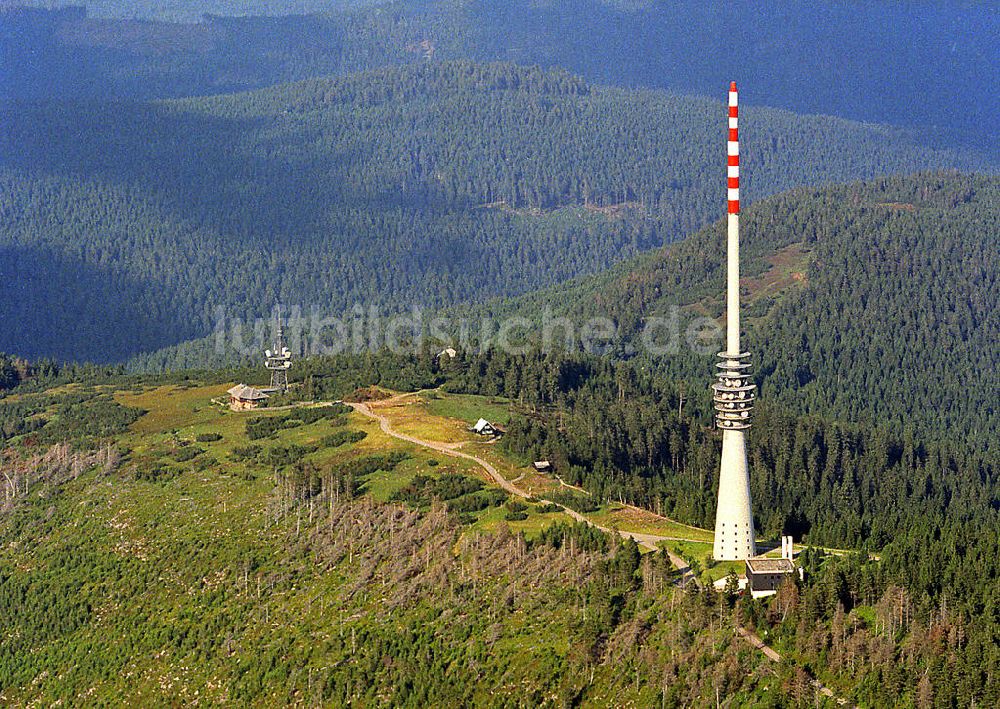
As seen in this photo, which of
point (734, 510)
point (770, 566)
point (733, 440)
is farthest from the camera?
point (733, 440)

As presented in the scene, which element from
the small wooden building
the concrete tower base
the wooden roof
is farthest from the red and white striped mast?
the small wooden building

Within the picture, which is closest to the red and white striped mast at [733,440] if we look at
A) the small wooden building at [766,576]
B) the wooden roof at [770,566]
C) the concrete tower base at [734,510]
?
the concrete tower base at [734,510]

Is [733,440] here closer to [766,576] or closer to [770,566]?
[770,566]

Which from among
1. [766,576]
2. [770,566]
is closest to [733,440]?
[770,566]

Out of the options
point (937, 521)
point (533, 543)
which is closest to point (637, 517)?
point (533, 543)

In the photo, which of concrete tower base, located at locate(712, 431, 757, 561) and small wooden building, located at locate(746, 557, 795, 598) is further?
concrete tower base, located at locate(712, 431, 757, 561)

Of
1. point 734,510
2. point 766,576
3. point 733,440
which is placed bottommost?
point 766,576

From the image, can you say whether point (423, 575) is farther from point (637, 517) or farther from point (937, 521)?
point (937, 521)

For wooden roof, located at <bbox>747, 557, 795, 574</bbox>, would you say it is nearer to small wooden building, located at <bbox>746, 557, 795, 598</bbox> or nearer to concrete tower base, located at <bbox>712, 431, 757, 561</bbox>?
small wooden building, located at <bbox>746, 557, 795, 598</bbox>

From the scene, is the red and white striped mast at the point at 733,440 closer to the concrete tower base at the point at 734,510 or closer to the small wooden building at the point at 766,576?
the concrete tower base at the point at 734,510
